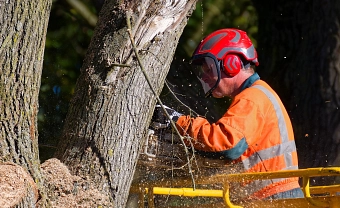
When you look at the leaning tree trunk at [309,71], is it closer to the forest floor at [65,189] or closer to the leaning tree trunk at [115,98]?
the leaning tree trunk at [115,98]

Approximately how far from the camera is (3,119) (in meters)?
2.70

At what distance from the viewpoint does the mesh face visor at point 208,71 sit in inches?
178

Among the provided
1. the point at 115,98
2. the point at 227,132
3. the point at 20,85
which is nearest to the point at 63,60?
the point at 227,132

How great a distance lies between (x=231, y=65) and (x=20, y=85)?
2.07 meters

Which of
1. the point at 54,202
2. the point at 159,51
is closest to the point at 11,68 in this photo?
the point at 54,202

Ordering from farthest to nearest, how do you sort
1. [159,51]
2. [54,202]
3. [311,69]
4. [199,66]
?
[311,69]
[199,66]
[159,51]
[54,202]

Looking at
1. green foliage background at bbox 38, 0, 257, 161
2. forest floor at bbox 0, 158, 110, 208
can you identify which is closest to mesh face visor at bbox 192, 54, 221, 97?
forest floor at bbox 0, 158, 110, 208

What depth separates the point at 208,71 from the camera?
462 cm

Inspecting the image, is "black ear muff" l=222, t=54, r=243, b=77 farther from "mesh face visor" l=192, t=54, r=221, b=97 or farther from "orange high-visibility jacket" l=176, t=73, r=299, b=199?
"orange high-visibility jacket" l=176, t=73, r=299, b=199

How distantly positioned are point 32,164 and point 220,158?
5.18 feet

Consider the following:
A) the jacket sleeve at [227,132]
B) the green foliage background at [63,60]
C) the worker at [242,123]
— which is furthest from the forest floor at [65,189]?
the green foliage background at [63,60]

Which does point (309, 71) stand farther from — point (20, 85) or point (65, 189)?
point (20, 85)

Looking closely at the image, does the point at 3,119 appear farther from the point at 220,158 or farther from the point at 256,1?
the point at 256,1

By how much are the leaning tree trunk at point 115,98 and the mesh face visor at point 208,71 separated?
1234 mm
